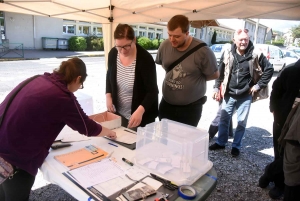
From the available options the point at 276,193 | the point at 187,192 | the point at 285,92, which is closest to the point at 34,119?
the point at 187,192

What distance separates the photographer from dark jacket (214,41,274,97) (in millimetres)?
2953

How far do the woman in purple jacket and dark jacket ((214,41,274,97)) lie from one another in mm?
2259

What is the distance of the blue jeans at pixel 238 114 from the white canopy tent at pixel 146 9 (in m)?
1.05

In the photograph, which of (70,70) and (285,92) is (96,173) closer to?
(70,70)

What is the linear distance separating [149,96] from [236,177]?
170 cm

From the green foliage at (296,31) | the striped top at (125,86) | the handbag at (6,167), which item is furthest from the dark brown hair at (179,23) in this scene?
the green foliage at (296,31)

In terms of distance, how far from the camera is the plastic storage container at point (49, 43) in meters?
16.7

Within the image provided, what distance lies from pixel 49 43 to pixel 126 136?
17191 millimetres

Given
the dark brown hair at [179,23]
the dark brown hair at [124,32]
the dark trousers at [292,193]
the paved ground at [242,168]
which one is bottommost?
the paved ground at [242,168]

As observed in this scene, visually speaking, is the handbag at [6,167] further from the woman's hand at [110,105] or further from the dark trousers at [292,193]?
the dark trousers at [292,193]

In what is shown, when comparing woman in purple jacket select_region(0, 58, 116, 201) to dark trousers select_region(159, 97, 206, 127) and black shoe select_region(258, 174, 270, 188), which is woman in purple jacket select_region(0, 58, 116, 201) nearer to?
dark trousers select_region(159, 97, 206, 127)

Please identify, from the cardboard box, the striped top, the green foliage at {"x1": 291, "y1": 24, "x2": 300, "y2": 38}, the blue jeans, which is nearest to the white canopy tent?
the blue jeans

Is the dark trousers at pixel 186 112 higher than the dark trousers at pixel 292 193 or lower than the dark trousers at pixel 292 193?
higher

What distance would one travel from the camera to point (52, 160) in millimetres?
1354
